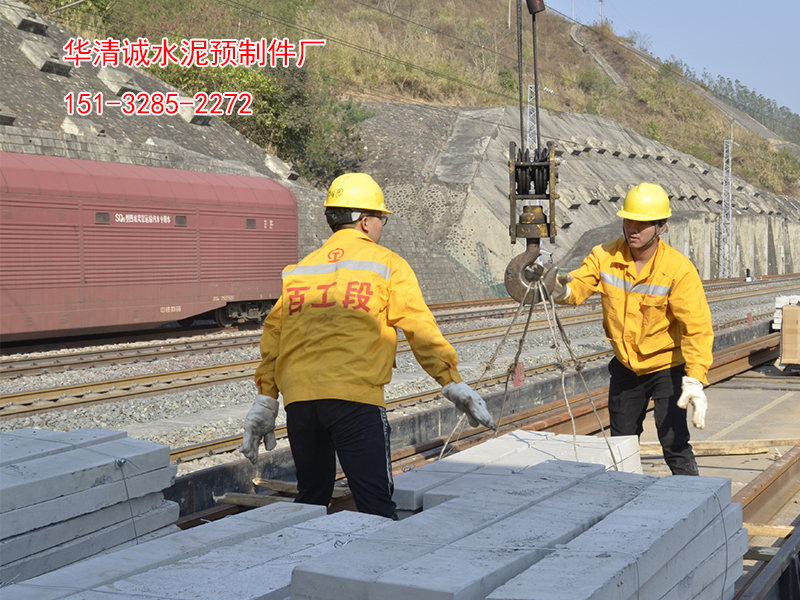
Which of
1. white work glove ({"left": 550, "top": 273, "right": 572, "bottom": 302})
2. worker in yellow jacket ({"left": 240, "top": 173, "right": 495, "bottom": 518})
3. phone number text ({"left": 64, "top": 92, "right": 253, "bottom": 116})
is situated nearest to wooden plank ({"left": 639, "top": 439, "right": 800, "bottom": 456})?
white work glove ({"left": 550, "top": 273, "right": 572, "bottom": 302})

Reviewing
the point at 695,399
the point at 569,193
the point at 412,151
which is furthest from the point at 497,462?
the point at 569,193

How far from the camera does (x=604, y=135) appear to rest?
52.9 meters

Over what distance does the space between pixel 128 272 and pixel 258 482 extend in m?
11.6

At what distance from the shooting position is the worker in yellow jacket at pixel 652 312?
5184 mm

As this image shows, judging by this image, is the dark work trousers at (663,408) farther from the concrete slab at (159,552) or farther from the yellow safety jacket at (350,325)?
the concrete slab at (159,552)

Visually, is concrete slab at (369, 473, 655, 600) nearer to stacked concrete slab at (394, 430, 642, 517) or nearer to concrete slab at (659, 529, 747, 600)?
concrete slab at (659, 529, 747, 600)

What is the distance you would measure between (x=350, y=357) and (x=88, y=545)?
→ 1451 millimetres

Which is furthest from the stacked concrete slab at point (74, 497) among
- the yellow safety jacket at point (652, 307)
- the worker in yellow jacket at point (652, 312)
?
the yellow safety jacket at point (652, 307)

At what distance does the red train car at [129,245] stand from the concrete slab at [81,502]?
1166 centimetres

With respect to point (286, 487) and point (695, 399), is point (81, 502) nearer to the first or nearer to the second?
point (286, 487)

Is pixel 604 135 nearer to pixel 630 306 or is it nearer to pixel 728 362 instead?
pixel 728 362

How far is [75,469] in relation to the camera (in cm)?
354

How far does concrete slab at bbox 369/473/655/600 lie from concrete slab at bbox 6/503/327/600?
878 millimetres

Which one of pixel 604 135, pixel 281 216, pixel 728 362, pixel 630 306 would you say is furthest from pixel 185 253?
pixel 604 135
